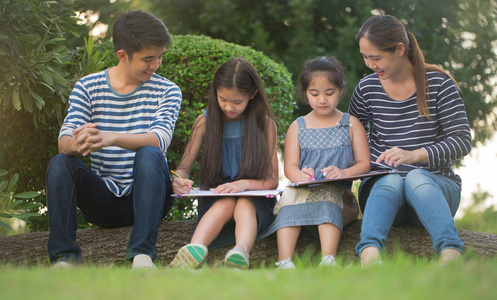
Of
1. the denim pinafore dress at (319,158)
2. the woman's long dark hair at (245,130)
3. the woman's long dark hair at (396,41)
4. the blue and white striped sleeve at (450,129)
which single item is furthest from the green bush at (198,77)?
the blue and white striped sleeve at (450,129)

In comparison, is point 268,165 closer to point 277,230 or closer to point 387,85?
point 277,230

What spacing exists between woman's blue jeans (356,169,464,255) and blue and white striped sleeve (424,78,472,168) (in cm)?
13

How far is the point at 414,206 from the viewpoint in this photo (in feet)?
9.82

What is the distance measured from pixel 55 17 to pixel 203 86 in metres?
1.30

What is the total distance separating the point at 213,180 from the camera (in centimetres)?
363

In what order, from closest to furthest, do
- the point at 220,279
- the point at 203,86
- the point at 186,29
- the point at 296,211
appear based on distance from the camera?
1. the point at 220,279
2. the point at 296,211
3. the point at 203,86
4. the point at 186,29

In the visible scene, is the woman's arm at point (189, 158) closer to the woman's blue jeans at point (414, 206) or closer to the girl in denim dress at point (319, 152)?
the girl in denim dress at point (319, 152)

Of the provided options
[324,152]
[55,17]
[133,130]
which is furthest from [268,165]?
[55,17]

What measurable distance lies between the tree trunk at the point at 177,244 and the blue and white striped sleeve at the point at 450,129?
1.80ft

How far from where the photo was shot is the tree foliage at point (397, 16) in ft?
24.0

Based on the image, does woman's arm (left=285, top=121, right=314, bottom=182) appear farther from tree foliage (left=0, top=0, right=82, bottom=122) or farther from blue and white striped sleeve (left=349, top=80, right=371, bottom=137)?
tree foliage (left=0, top=0, right=82, bottom=122)

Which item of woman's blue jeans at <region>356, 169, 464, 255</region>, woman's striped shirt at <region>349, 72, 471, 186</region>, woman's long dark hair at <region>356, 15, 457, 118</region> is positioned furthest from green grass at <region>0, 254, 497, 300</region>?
woman's long dark hair at <region>356, 15, 457, 118</region>

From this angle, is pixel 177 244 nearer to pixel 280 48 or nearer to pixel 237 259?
pixel 237 259

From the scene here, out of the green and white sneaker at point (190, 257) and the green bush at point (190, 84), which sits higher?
the green bush at point (190, 84)
